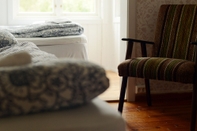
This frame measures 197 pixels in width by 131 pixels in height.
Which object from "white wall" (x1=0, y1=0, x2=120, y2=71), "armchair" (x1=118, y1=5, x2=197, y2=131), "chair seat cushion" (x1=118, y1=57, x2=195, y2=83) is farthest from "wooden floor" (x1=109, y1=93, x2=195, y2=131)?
"white wall" (x1=0, y1=0, x2=120, y2=71)

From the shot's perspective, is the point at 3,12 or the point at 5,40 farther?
the point at 3,12

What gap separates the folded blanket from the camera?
292 centimetres

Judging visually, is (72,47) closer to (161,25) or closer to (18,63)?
(161,25)

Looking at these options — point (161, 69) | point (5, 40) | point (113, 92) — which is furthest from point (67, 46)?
point (161, 69)

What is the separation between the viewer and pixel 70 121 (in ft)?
1.85

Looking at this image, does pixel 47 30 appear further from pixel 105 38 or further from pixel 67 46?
pixel 105 38

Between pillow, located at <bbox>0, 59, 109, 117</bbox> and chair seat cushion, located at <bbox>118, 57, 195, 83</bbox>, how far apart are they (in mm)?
1308

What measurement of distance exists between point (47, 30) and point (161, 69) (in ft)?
4.51

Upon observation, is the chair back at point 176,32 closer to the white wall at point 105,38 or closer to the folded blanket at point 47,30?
the folded blanket at point 47,30

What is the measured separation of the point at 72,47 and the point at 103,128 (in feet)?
7.70

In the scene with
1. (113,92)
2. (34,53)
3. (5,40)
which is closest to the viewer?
(34,53)

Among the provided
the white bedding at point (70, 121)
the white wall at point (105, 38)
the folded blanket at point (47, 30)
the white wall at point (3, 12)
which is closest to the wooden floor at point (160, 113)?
the folded blanket at point (47, 30)

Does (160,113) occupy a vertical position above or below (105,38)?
below

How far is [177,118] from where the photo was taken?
87.2 inches
